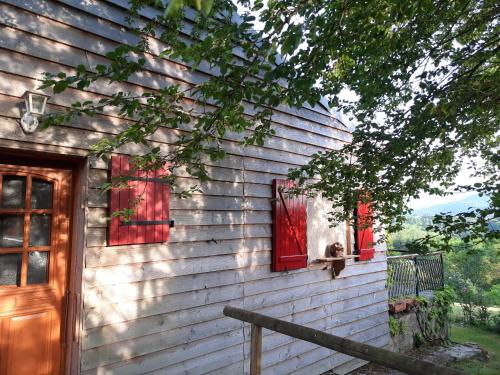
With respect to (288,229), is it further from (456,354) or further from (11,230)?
(456,354)

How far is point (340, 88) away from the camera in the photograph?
142 inches

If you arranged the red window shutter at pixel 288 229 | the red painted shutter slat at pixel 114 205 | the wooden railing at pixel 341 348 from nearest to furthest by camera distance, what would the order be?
the wooden railing at pixel 341 348 → the red painted shutter slat at pixel 114 205 → the red window shutter at pixel 288 229


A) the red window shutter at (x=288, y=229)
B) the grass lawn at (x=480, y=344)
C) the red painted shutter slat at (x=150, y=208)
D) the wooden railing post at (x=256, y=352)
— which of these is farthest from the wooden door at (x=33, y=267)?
the grass lawn at (x=480, y=344)

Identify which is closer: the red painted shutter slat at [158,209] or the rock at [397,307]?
the red painted shutter slat at [158,209]

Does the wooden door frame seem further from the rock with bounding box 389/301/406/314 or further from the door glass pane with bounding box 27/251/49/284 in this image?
the rock with bounding box 389/301/406/314

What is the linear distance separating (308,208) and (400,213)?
1.29 m

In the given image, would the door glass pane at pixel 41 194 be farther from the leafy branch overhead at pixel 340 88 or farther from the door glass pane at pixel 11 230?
the leafy branch overhead at pixel 340 88

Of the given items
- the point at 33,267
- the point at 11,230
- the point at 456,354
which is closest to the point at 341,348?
the point at 33,267

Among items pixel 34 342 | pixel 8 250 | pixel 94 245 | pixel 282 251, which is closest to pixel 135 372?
pixel 34 342

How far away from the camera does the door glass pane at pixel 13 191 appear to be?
99.0 inches

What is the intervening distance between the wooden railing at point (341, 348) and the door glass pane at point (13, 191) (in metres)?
1.72

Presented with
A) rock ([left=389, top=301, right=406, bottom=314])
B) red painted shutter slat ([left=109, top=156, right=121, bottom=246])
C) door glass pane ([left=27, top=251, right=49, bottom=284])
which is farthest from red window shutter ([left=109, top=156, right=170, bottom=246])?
rock ([left=389, top=301, right=406, bottom=314])

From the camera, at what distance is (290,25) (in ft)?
6.07

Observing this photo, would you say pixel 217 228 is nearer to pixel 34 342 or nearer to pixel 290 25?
pixel 34 342
